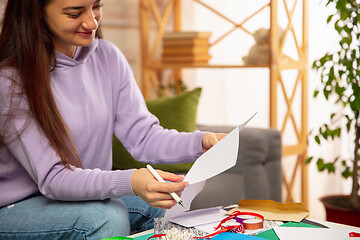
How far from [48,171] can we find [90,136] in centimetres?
22

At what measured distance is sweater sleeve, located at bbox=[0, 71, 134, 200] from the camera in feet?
3.82


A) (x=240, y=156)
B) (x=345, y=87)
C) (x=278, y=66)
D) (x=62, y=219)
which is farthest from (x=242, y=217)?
(x=278, y=66)

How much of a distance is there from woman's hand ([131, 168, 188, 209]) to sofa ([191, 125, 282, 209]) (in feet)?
2.61

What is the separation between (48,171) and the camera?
1.19 metres

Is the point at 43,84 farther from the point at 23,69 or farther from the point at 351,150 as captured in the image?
the point at 351,150

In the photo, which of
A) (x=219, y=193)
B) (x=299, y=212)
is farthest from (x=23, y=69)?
(x=219, y=193)

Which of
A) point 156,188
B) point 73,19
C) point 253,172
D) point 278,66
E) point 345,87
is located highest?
point 73,19

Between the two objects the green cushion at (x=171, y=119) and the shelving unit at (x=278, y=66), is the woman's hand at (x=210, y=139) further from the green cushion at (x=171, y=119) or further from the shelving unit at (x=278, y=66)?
the shelving unit at (x=278, y=66)

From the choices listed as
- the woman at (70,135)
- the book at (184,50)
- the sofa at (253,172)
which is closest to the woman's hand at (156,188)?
the woman at (70,135)

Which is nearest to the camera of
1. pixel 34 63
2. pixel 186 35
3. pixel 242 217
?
pixel 242 217

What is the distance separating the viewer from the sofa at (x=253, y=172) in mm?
1939

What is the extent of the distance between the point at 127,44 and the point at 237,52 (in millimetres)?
642

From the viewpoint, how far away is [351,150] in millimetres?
2477

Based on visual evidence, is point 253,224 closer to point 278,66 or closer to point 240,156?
point 240,156
